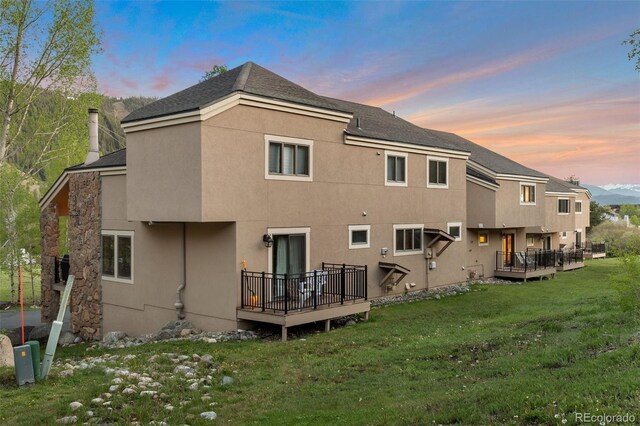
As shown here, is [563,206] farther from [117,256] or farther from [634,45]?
[117,256]

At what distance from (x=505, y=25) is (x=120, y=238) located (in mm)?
17701

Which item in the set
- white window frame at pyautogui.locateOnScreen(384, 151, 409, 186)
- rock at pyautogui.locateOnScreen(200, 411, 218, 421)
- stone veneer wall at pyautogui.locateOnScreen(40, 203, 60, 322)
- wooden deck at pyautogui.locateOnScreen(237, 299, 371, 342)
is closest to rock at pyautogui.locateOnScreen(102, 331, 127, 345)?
wooden deck at pyautogui.locateOnScreen(237, 299, 371, 342)

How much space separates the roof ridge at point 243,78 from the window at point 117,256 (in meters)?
6.28

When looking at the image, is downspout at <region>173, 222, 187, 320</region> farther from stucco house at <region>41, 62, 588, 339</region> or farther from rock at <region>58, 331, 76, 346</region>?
rock at <region>58, 331, 76, 346</region>

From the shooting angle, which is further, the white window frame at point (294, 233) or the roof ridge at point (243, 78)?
the white window frame at point (294, 233)

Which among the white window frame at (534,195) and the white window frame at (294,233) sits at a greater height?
the white window frame at (534,195)

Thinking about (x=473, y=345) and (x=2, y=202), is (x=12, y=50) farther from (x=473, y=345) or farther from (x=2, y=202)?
(x=473, y=345)

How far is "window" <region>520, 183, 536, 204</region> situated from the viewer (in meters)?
26.7

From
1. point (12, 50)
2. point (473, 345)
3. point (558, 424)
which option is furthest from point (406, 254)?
point (12, 50)

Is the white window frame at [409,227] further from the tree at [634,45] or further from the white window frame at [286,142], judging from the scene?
the tree at [634,45]

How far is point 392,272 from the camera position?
1688 centimetres

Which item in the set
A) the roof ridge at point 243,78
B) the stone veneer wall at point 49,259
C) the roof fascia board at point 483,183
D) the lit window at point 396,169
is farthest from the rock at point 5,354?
the roof fascia board at point 483,183

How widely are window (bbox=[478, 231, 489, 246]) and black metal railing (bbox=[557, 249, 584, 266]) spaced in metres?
6.89

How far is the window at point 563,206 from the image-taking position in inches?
1389
